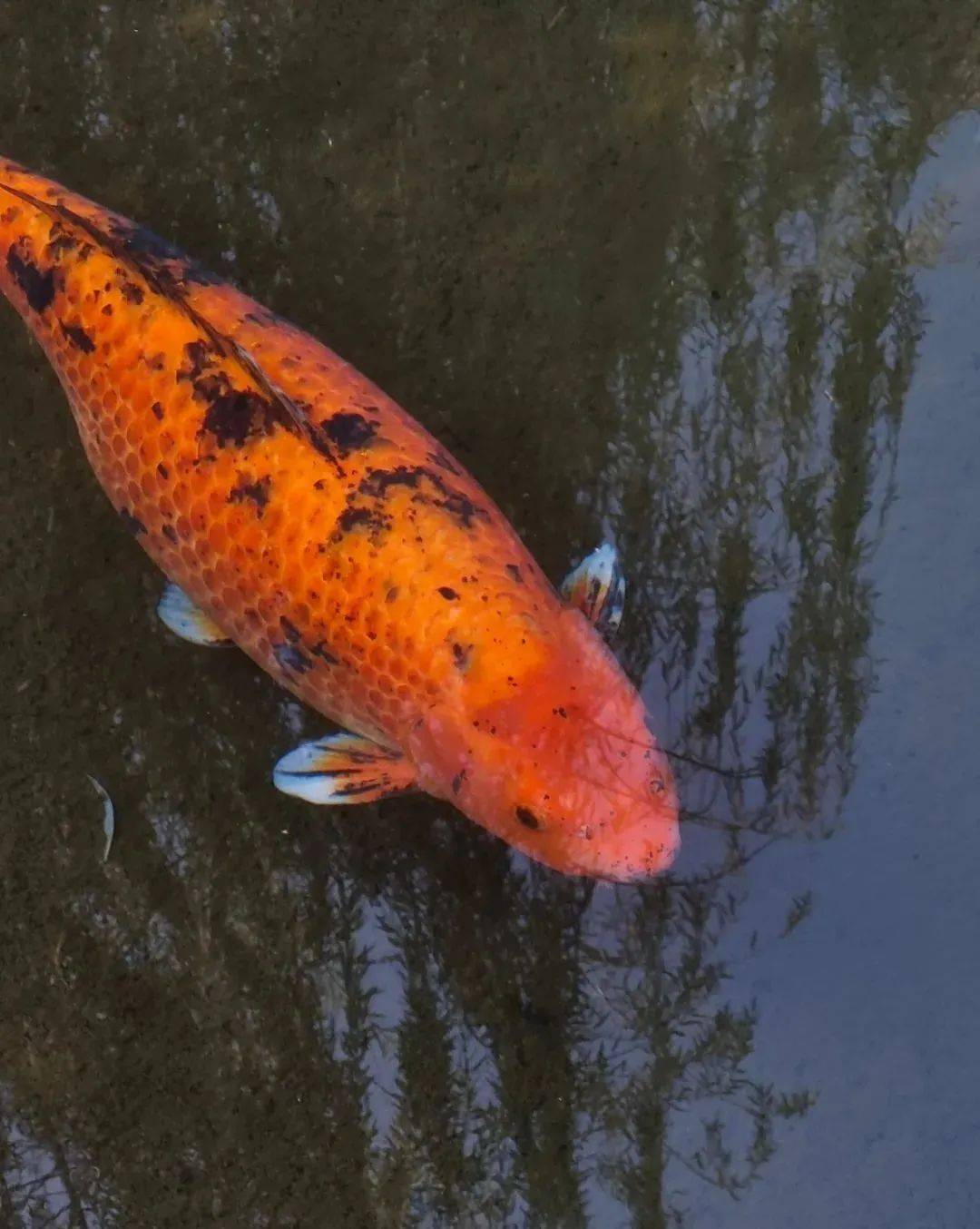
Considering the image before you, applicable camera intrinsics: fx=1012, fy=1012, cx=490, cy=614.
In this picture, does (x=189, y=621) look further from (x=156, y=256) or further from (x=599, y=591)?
(x=599, y=591)

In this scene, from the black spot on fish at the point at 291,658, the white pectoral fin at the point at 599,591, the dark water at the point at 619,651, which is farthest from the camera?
the dark water at the point at 619,651

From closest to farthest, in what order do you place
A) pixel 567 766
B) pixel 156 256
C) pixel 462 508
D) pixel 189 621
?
pixel 567 766 → pixel 462 508 → pixel 156 256 → pixel 189 621

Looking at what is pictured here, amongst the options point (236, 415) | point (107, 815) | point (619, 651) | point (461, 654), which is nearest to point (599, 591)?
point (619, 651)

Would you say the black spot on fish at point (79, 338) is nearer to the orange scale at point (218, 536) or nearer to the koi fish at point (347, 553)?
the koi fish at point (347, 553)

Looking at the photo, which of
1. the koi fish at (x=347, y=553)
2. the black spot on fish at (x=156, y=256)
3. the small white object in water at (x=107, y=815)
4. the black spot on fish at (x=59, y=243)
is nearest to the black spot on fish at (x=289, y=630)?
the koi fish at (x=347, y=553)

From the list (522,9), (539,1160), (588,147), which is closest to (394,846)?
(539,1160)

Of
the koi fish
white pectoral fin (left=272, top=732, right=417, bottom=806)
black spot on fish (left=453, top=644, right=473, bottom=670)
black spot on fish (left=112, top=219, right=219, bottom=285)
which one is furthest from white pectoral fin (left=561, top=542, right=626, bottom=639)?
black spot on fish (left=112, top=219, right=219, bottom=285)

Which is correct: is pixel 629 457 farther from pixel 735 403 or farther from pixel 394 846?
pixel 394 846
